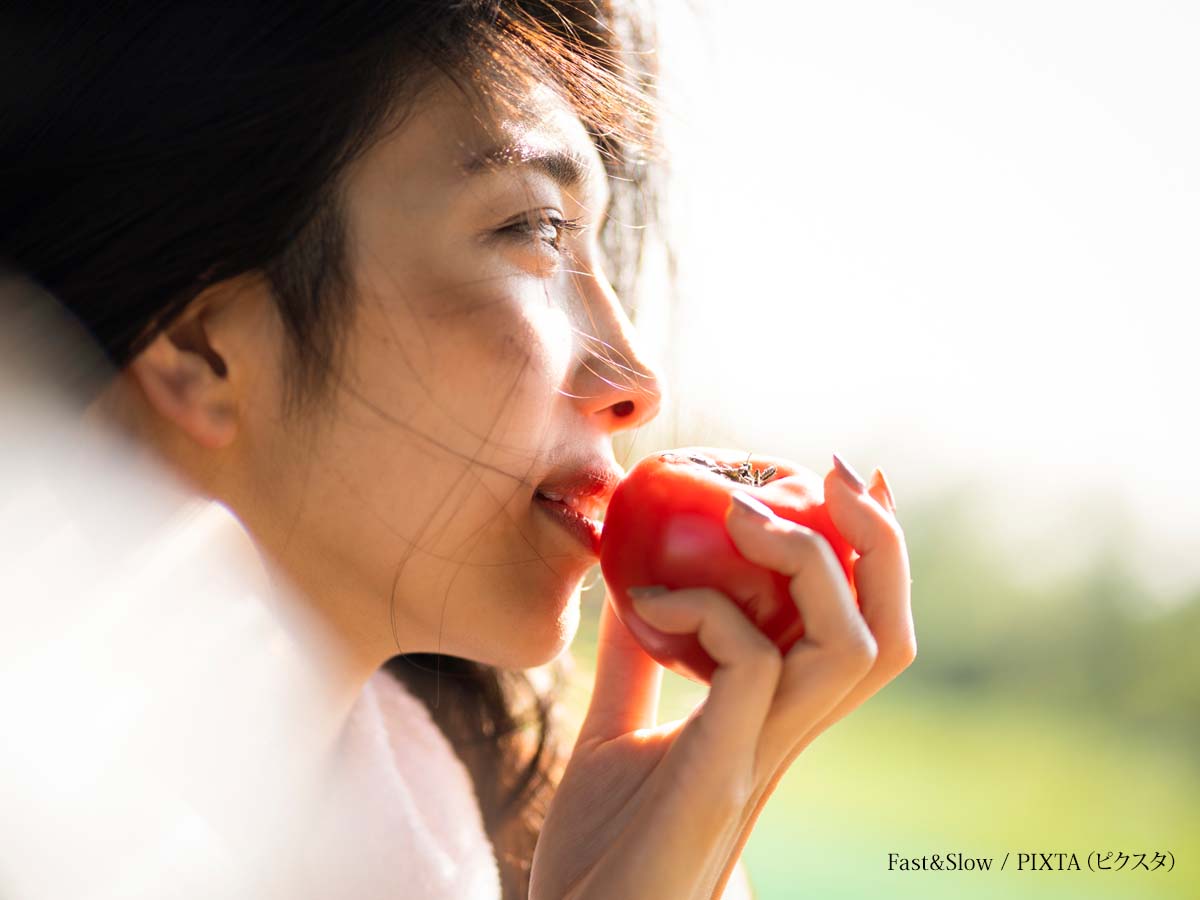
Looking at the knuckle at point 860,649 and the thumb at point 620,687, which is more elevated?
the knuckle at point 860,649

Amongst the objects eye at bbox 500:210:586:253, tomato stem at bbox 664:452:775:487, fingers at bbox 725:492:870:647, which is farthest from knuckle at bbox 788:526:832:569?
eye at bbox 500:210:586:253

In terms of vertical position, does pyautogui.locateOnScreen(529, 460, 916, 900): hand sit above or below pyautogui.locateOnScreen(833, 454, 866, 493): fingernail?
below

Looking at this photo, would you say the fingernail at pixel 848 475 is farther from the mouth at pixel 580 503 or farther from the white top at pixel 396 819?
the white top at pixel 396 819

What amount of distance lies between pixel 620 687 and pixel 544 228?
0.60m

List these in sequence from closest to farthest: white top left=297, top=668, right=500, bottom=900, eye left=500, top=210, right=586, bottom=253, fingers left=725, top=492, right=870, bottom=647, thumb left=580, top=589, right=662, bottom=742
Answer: fingers left=725, top=492, right=870, bottom=647
eye left=500, top=210, right=586, bottom=253
thumb left=580, top=589, right=662, bottom=742
white top left=297, top=668, right=500, bottom=900

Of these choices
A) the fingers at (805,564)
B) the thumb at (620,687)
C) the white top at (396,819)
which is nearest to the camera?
the fingers at (805,564)

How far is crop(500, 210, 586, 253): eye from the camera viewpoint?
1.02 metres

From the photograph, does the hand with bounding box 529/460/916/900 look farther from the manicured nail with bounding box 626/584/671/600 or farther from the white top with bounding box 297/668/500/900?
the white top with bounding box 297/668/500/900

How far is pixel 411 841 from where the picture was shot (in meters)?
1.54

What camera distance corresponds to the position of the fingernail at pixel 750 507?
36.5 inches

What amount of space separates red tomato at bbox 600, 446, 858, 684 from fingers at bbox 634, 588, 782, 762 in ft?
0.09

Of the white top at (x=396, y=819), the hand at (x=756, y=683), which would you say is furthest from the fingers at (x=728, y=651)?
the white top at (x=396, y=819)

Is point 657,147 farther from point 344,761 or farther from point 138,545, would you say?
point 344,761

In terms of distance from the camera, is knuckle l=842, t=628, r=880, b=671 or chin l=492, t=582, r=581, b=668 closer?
knuckle l=842, t=628, r=880, b=671
